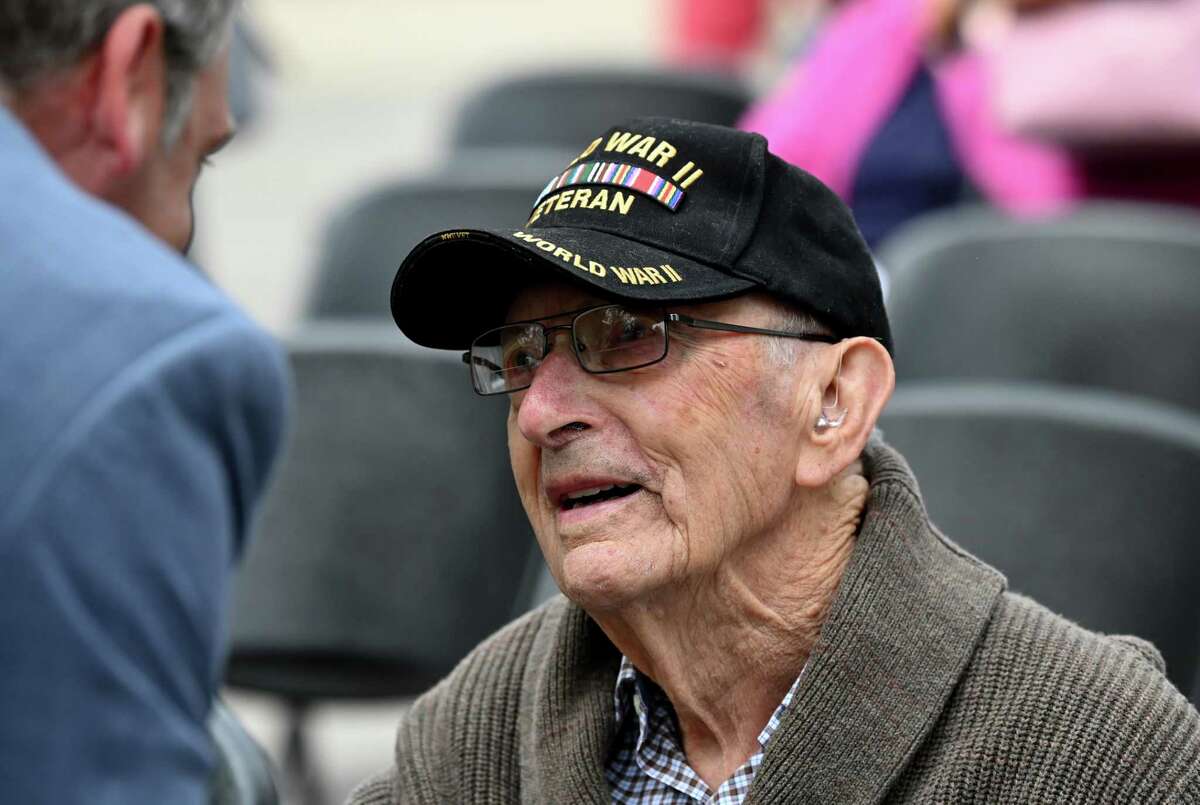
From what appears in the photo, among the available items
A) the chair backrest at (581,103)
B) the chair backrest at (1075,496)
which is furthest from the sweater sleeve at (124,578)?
the chair backrest at (581,103)

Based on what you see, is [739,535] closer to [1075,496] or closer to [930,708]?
[930,708]

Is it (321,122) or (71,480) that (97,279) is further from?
(321,122)

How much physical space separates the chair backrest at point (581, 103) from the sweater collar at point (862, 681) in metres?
3.53

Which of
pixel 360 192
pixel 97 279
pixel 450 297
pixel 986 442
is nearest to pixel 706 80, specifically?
pixel 360 192

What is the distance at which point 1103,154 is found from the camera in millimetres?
3953

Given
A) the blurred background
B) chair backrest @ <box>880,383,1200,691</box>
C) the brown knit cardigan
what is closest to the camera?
the brown knit cardigan

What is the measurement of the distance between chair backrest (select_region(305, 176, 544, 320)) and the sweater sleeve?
3061mm

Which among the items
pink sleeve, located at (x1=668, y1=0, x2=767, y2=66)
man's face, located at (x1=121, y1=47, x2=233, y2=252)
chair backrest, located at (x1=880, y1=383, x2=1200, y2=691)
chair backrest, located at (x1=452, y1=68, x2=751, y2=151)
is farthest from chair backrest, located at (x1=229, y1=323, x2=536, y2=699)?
pink sleeve, located at (x1=668, y1=0, x2=767, y2=66)

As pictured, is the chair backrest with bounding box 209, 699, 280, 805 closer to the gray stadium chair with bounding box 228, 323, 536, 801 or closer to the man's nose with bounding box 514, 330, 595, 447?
the man's nose with bounding box 514, 330, 595, 447

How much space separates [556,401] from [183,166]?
0.42m

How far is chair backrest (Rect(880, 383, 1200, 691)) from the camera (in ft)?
8.82

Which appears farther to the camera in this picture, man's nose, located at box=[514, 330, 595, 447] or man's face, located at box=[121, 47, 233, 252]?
man's nose, located at box=[514, 330, 595, 447]

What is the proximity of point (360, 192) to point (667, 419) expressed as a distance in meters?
2.84

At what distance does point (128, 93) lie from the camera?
1535 mm
